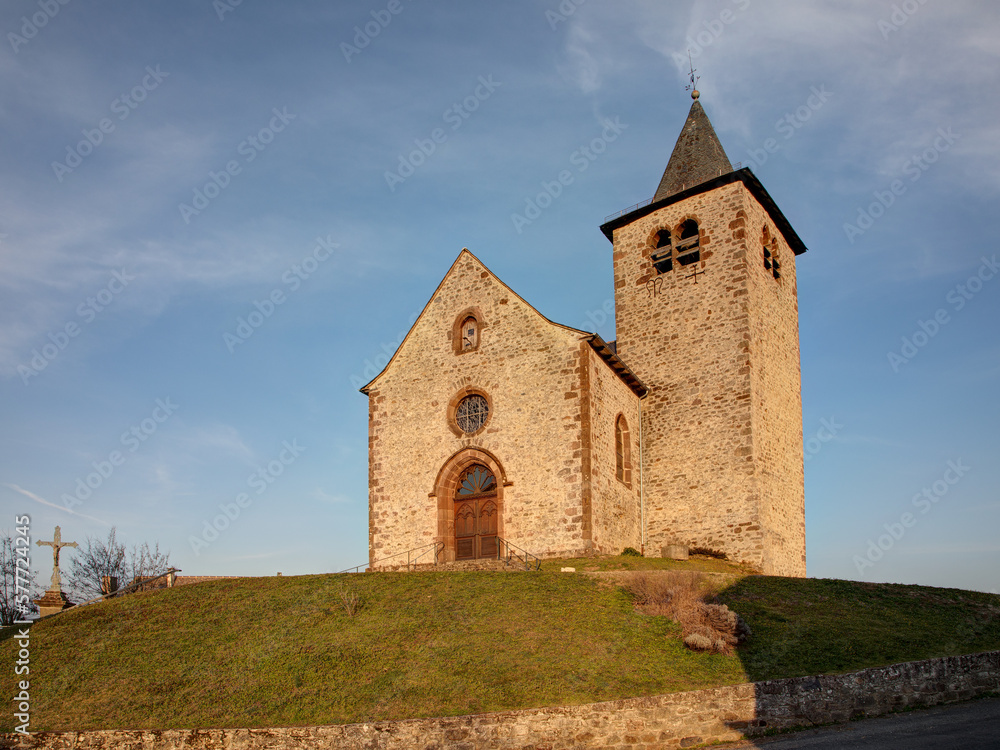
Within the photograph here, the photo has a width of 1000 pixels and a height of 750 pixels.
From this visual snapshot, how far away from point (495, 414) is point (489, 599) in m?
7.90

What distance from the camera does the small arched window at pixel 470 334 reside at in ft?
79.2

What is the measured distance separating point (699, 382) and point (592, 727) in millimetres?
15468

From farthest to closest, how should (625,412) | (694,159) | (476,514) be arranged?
1. (694,159)
2. (625,412)
3. (476,514)

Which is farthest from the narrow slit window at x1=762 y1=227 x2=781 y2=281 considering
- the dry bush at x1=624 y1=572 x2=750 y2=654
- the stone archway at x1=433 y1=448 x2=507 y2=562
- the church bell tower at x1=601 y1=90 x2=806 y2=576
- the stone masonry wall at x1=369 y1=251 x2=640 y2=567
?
the dry bush at x1=624 y1=572 x2=750 y2=654

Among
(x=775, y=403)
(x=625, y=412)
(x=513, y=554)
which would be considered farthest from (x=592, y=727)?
(x=775, y=403)

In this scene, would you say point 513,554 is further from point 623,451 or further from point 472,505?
point 623,451

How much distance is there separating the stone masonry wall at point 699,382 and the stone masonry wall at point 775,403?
41 centimetres

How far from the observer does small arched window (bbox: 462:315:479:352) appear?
24141 millimetres

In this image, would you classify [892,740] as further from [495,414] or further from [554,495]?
[495,414]

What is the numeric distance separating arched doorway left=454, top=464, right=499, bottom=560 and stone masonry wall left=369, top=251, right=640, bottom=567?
45 cm

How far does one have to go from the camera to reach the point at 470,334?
2438cm

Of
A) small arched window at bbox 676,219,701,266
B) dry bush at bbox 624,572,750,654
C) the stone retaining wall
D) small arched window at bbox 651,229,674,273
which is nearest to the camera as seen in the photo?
the stone retaining wall

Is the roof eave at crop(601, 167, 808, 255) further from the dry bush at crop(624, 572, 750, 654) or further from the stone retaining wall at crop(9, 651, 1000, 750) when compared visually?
the stone retaining wall at crop(9, 651, 1000, 750)

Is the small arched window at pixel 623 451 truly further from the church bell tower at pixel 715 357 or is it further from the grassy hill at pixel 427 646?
the grassy hill at pixel 427 646
